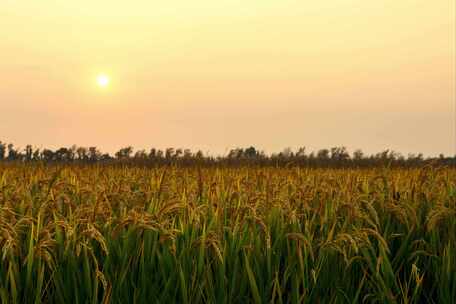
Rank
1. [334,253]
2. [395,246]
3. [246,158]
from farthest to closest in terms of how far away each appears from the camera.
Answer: [246,158], [395,246], [334,253]

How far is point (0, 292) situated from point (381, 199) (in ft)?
12.6

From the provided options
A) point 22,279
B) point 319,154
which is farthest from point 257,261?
point 319,154

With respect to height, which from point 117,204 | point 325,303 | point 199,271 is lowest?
point 325,303

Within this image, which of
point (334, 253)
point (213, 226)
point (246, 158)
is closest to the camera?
point (334, 253)

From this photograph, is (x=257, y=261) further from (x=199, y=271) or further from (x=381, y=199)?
(x=381, y=199)

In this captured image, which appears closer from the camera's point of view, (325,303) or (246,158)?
(325,303)

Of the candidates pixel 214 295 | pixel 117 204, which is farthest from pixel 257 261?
pixel 117 204

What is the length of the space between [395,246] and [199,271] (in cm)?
228

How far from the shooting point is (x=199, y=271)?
3639 mm

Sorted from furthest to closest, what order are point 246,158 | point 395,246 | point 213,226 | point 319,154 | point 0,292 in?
point 319,154, point 246,158, point 395,246, point 213,226, point 0,292

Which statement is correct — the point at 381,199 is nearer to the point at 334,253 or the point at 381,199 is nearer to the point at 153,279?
the point at 334,253

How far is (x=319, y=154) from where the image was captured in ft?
86.6

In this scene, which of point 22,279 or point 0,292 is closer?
point 0,292

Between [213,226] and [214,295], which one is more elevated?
[213,226]
